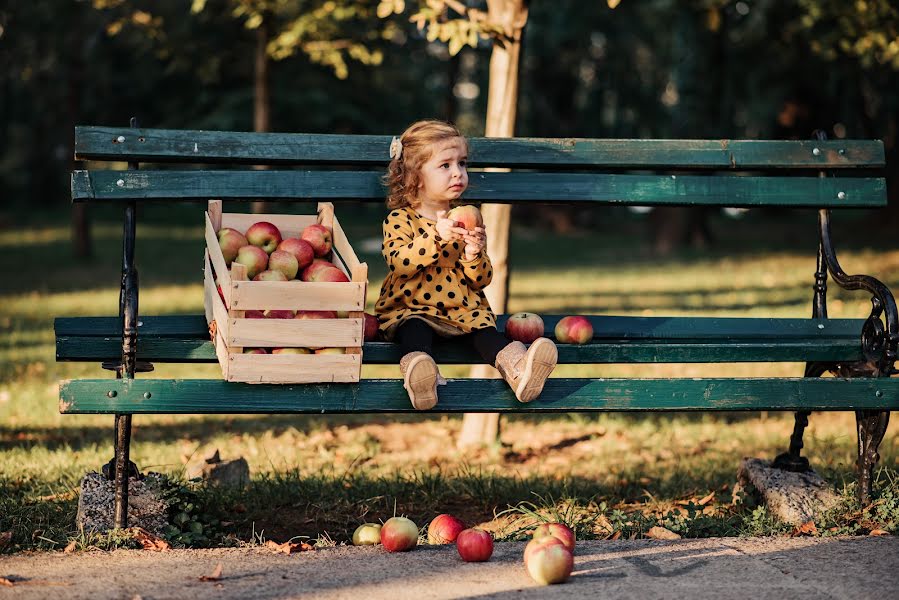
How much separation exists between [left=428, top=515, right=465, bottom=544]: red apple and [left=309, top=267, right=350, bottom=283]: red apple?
0.91 meters

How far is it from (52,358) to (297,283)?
5395mm

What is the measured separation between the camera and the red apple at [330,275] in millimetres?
4043

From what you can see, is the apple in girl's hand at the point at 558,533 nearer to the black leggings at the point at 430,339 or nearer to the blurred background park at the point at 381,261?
the blurred background park at the point at 381,261

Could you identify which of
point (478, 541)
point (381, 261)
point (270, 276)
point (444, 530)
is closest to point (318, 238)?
point (270, 276)

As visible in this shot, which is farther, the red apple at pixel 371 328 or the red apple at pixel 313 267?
the red apple at pixel 371 328

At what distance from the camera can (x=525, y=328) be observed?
175 inches

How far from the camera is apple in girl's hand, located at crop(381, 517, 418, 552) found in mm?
3756

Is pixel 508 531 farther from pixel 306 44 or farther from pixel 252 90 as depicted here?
pixel 252 90

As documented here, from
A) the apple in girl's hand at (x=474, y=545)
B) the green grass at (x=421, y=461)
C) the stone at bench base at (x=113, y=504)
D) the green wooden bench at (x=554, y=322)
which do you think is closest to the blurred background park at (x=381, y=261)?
the green grass at (x=421, y=461)

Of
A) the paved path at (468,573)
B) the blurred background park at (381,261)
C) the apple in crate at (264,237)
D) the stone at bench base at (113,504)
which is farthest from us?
the blurred background park at (381,261)

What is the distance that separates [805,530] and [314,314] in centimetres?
198

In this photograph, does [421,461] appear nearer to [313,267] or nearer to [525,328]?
[525,328]

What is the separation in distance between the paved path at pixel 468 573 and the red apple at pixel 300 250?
1073 millimetres

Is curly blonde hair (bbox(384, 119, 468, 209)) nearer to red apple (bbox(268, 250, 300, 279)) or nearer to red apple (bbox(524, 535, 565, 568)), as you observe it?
red apple (bbox(268, 250, 300, 279))
